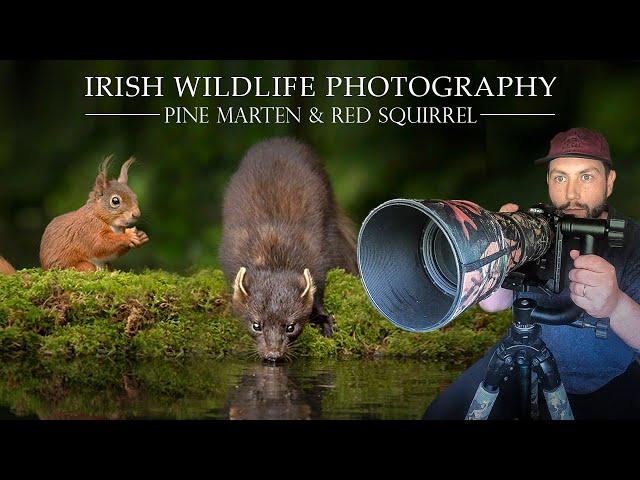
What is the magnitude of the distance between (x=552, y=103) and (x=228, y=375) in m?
1.68

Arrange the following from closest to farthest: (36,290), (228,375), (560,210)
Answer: (560,210) < (228,375) < (36,290)

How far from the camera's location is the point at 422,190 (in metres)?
4.20

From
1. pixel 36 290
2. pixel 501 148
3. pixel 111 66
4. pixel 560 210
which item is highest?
pixel 111 66

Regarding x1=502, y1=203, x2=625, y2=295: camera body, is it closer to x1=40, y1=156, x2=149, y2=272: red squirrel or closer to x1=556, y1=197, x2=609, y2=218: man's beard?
x1=556, y1=197, x2=609, y2=218: man's beard

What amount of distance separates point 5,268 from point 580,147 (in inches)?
96.0

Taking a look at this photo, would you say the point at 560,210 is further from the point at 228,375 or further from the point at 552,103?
the point at 228,375

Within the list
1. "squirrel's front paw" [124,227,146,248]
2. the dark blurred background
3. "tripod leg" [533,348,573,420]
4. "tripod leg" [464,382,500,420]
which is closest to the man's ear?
the dark blurred background

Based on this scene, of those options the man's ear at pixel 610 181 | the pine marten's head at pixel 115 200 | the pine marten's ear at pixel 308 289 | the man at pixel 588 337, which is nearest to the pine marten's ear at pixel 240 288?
the pine marten's ear at pixel 308 289

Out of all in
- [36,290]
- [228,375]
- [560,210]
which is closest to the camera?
[560,210]

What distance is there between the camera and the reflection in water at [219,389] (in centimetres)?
347

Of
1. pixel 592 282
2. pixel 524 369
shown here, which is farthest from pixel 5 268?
pixel 592 282

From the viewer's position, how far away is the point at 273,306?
13.8ft

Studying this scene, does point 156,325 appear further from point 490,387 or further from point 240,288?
point 490,387

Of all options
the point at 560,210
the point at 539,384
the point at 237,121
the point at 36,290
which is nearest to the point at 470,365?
the point at 539,384
